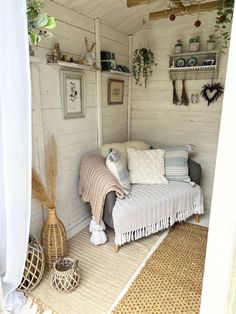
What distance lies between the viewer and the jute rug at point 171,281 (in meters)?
1.55

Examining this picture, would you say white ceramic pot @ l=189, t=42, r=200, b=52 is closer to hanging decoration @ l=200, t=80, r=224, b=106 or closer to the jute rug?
hanging decoration @ l=200, t=80, r=224, b=106

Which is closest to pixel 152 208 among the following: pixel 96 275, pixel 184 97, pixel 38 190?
pixel 96 275

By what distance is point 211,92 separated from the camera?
8.69 ft

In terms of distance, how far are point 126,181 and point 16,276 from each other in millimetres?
1163

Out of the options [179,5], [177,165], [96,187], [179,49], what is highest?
[179,5]

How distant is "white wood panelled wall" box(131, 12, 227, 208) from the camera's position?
105 inches

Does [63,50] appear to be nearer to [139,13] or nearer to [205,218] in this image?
[139,13]

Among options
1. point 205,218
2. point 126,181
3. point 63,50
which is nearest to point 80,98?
point 63,50

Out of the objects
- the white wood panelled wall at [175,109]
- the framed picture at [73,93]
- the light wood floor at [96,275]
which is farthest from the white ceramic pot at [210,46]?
the light wood floor at [96,275]

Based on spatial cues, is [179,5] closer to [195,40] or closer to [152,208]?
[195,40]

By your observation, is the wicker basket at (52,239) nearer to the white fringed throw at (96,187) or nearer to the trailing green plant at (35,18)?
the white fringed throw at (96,187)

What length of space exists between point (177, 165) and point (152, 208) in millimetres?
616

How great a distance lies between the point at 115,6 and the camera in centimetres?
226

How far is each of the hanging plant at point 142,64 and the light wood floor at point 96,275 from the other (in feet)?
6.11
